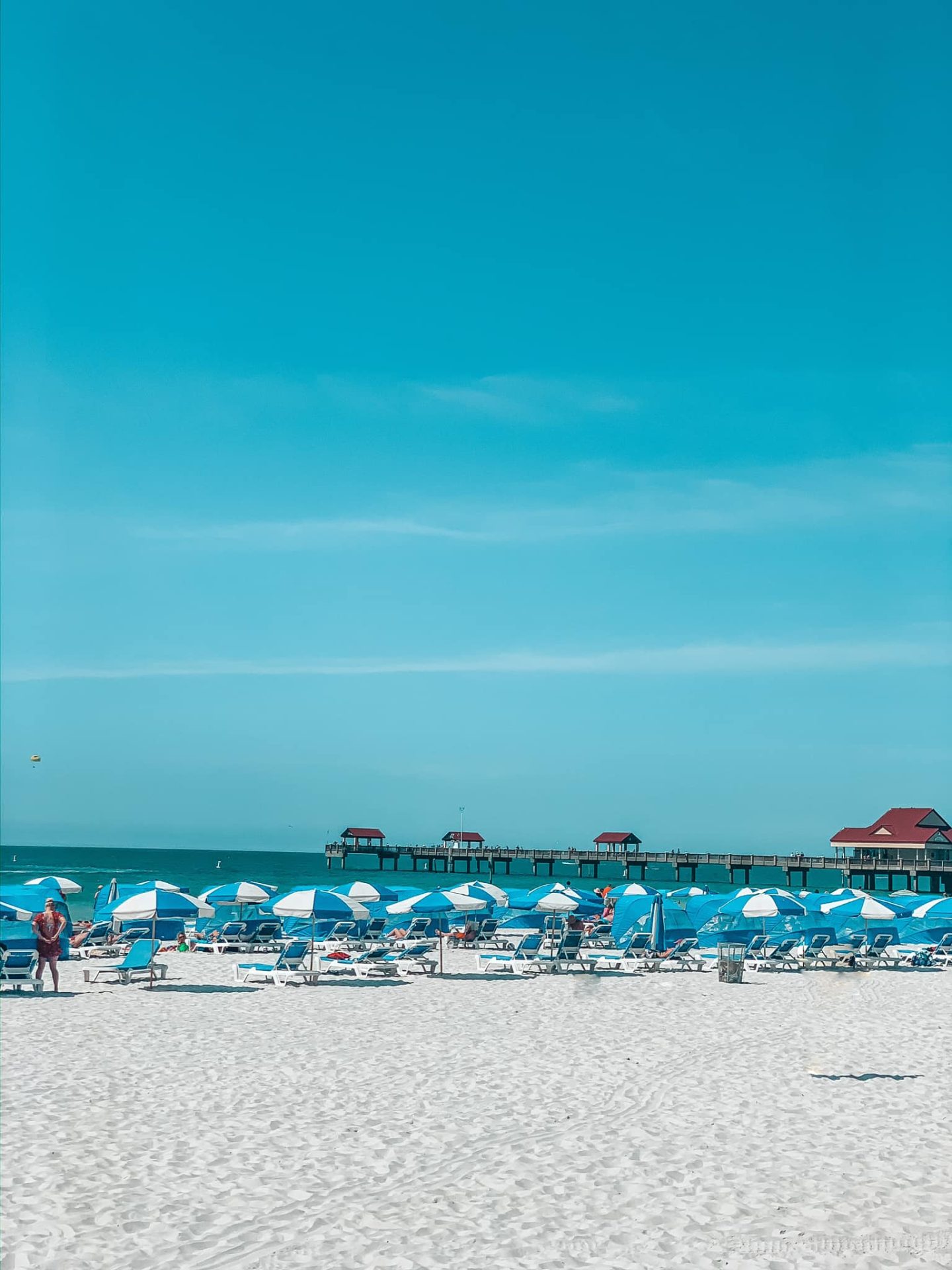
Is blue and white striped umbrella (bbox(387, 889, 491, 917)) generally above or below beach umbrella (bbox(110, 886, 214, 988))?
below

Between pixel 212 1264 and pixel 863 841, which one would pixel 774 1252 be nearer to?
pixel 212 1264

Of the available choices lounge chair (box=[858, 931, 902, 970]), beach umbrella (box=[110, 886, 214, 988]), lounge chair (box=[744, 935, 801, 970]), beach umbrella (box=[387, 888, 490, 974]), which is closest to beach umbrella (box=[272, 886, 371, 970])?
beach umbrella (box=[110, 886, 214, 988])

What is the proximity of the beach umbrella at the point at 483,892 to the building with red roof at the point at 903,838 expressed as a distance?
5672 cm

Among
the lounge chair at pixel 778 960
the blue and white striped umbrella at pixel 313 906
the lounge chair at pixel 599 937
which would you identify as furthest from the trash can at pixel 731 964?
the blue and white striped umbrella at pixel 313 906

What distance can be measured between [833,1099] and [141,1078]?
221 inches

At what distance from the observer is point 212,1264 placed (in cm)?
581

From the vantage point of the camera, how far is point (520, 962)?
2016cm

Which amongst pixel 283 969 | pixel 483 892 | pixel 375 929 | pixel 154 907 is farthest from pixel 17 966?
pixel 483 892

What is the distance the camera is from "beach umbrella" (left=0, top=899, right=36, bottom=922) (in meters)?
18.3

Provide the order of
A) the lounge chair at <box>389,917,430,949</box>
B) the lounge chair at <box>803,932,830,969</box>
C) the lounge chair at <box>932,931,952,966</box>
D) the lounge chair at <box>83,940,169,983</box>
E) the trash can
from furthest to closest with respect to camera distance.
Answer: the lounge chair at <box>932,931,952,966</box>
the lounge chair at <box>389,917,430,949</box>
the lounge chair at <box>803,932,830,969</box>
the trash can
the lounge chair at <box>83,940,169,983</box>

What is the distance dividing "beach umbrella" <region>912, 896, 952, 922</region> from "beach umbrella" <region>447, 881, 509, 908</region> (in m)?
8.26

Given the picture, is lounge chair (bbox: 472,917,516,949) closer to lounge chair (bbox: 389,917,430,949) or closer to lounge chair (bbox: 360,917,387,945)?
lounge chair (bbox: 389,917,430,949)

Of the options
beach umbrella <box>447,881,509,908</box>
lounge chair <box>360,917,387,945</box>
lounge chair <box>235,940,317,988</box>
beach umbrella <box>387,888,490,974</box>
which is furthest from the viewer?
beach umbrella <box>447,881,509,908</box>

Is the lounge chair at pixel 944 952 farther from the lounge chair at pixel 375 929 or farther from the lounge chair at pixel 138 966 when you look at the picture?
the lounge chair at pixel 138 966
